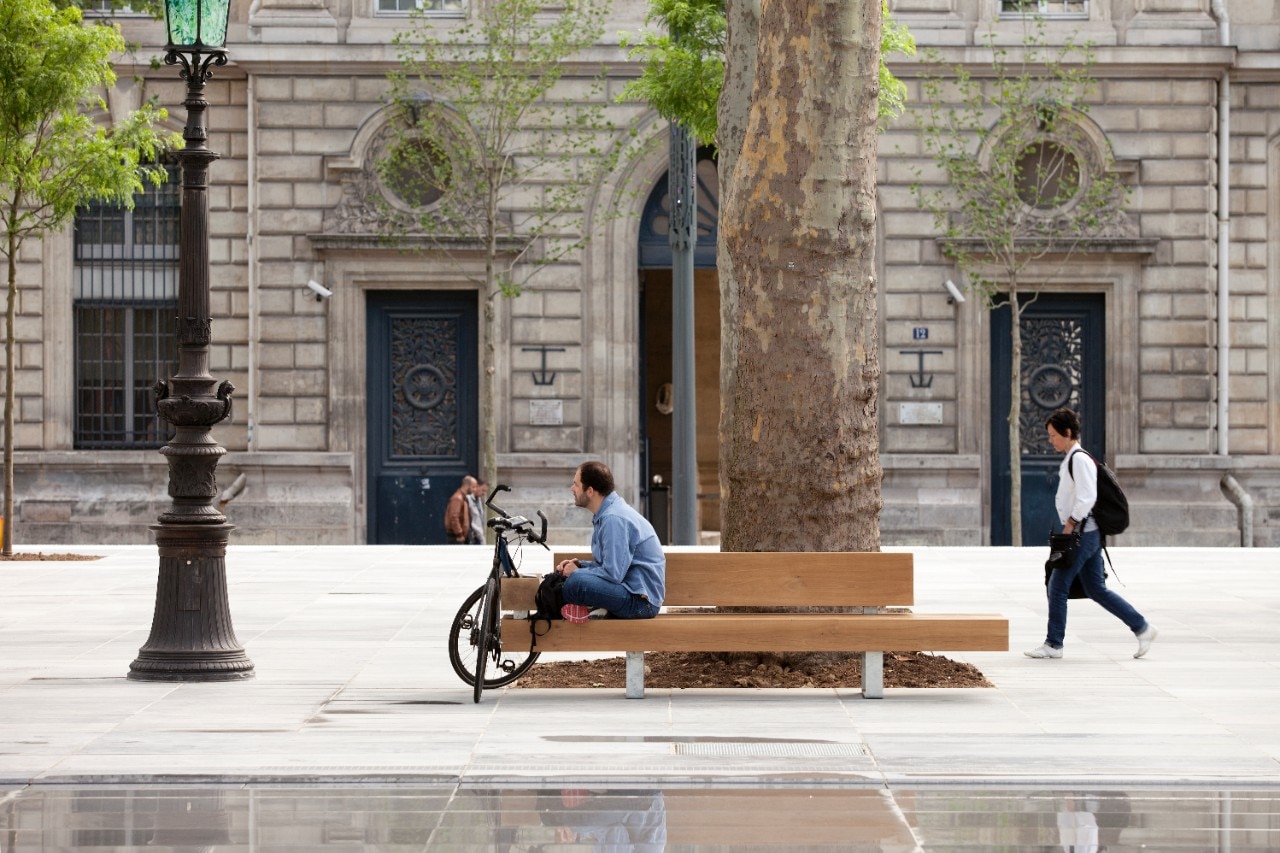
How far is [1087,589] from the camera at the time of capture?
41.7 ft

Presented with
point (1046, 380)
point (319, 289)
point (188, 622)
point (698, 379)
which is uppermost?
point (319, 289)

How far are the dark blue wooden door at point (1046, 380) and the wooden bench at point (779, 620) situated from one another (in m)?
16.6

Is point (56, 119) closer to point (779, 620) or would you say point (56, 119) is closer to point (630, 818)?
point (779, 620)

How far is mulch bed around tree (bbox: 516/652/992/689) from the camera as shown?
37.0ft

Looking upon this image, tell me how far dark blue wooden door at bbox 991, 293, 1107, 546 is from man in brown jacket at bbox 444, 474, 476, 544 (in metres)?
7.44

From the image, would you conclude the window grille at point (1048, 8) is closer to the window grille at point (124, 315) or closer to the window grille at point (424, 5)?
the window grille at point (424, 5)

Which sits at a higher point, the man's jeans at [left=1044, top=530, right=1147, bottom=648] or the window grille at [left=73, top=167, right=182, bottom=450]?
the window grille at [left=73, top=167, right=182, bottom=450]

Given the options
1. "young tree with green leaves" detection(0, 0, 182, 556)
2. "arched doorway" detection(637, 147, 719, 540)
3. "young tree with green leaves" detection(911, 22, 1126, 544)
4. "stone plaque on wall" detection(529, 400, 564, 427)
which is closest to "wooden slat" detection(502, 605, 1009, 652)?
"young tree with green leaves" detection(0, 0, 182, 556)

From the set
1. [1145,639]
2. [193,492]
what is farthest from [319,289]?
[1145,639]

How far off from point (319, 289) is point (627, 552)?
16.6 m

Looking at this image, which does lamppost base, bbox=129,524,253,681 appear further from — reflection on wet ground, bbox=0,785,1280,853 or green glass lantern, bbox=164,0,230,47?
reflection on wet ground, bbox=0,785,1280,853

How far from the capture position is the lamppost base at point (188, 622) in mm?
11516

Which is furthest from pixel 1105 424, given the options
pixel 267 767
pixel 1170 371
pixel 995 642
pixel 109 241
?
pixel 267 767

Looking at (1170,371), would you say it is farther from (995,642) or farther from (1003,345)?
(995,642)
